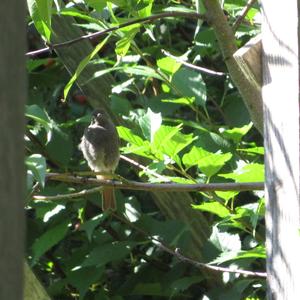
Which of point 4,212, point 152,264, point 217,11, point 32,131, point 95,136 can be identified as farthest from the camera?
point 95,136

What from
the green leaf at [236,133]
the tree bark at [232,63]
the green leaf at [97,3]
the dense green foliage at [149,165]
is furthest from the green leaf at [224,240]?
the green leaf at [97,3]

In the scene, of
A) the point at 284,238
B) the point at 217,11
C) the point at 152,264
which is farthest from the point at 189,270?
the point at 284,238

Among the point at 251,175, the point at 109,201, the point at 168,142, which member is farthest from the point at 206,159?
the point at 109,201

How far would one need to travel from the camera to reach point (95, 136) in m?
3.70

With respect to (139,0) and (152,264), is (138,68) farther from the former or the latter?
(152,264)

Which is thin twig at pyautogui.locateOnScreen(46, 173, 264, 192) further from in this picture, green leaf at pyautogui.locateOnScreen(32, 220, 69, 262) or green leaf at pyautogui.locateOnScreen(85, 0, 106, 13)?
green leaf at pyautogui.locateOnScreen(32, 220, 69, 262)

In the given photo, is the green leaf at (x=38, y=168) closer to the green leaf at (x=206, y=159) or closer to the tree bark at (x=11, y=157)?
the green leaf at (x=206, y=159)

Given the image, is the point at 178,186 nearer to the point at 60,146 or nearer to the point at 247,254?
the point at 247,254

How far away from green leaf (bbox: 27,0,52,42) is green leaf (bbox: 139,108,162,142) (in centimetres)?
47

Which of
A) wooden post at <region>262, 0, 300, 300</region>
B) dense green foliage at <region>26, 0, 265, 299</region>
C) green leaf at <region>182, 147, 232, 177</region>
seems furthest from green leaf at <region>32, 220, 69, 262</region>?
wooden post at <region>262, 0, 300, 300</region>

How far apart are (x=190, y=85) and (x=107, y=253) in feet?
2.40

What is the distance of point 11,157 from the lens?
12.9 inches

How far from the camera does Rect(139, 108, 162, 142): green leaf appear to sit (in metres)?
2.19

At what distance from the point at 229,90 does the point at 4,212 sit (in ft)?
10.1
